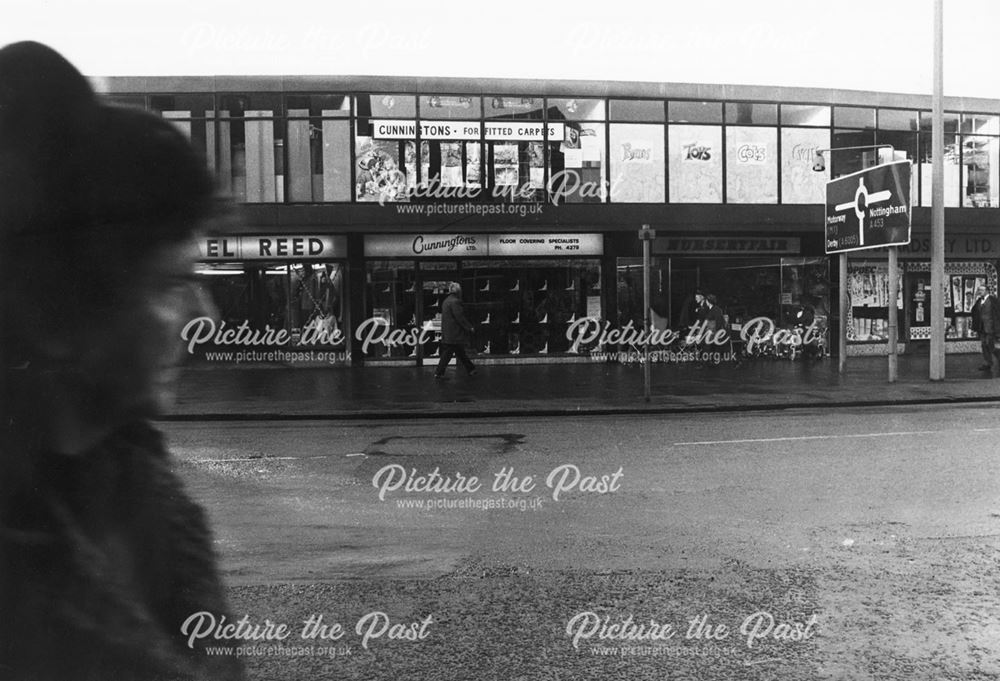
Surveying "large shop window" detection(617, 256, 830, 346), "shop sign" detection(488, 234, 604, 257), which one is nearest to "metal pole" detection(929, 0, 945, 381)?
"large shop window" detection(617, 256, 830, 346)

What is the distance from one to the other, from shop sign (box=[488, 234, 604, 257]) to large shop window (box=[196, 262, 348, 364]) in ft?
12.7

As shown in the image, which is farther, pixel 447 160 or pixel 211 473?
pixel 447 160

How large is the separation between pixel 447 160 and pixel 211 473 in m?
15.0

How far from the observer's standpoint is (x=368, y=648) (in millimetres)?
4074

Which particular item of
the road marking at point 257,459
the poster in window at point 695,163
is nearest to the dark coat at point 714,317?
the poster in window at point 695,163

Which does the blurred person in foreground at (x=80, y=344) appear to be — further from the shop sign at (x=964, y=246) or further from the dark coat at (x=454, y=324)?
the shop sign at (x=964, y=246)

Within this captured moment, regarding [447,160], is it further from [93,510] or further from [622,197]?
[93,510]

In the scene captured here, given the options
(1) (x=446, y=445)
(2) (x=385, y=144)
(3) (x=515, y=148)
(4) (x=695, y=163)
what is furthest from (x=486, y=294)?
(1) (x=446, y=445)

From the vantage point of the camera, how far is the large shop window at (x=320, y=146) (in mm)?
22125

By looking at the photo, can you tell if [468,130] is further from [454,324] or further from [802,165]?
[802,165]

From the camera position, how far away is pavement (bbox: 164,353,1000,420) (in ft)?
44.9

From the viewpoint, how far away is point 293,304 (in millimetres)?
22625

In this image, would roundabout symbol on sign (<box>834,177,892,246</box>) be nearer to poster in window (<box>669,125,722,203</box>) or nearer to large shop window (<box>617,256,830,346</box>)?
poster in window (<box>669,125,722,203</box>)

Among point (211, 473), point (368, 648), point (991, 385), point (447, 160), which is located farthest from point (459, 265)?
point (368, 648)
